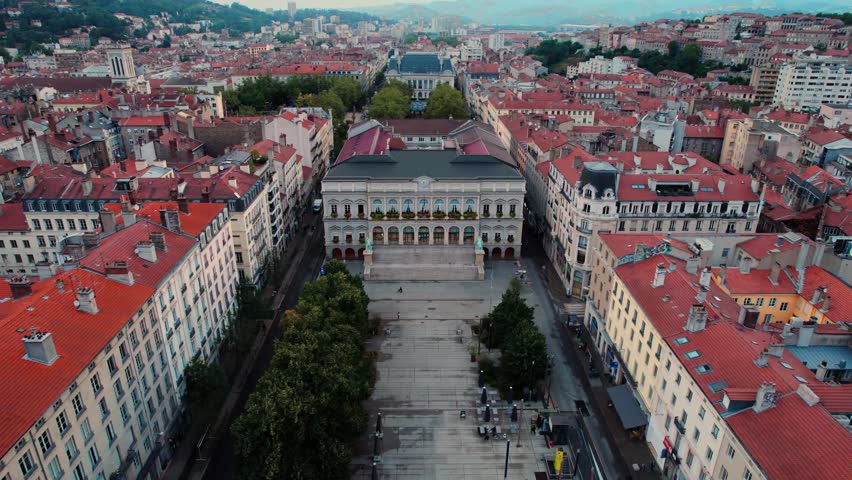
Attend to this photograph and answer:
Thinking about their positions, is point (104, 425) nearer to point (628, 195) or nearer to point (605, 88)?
point (628, 195)

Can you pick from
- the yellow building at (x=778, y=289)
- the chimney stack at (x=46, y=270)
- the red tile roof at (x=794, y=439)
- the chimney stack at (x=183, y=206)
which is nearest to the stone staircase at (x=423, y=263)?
the chimney stack at (x=183, y=206)

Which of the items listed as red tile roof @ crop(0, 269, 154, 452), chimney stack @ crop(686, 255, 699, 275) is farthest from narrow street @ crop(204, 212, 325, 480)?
chimney stack @ crop(686, 255, 699, 275)

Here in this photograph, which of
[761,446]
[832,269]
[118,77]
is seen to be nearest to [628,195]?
[832,269]

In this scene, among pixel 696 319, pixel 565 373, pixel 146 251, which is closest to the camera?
pixel 696 319

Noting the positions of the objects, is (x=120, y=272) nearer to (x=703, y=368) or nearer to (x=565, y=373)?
(x=565, y=373)

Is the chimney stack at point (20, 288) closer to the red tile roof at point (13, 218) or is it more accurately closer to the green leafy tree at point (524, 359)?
the red tile roof at point (13, 218)

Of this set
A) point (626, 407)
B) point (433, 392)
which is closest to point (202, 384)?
point (433, 392)
